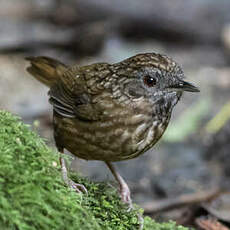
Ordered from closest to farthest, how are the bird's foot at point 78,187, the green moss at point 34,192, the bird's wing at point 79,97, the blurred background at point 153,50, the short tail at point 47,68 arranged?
the green moss at point 34,192 → the bird's foot at point 78,187 → the bird's wing at point 79,97 → the short tail at point 47,68 → the blurred background at point 153,50

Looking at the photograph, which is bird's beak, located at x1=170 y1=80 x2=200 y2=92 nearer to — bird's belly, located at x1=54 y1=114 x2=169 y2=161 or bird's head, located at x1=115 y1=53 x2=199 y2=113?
bird's head, located at x1=115 y1=53 x2=199 y2=113

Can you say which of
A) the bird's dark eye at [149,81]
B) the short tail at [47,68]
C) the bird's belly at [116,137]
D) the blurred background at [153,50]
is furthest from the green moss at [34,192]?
the blurred background at [153,50]

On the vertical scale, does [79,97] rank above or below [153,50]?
above

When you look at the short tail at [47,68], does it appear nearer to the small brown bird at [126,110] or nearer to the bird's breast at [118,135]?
the small brown bird at [126,110]

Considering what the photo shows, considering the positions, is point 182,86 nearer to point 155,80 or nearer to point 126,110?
point 155,80

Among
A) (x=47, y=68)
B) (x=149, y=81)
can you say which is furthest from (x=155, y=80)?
(x=47, y=68)

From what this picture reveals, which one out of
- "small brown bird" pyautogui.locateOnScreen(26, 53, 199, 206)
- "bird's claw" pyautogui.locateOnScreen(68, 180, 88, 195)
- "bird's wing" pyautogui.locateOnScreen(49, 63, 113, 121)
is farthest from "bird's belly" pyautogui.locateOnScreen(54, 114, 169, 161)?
"bird's claw" pyautogui.locateOnScreen(68, 180, 88, 195)
